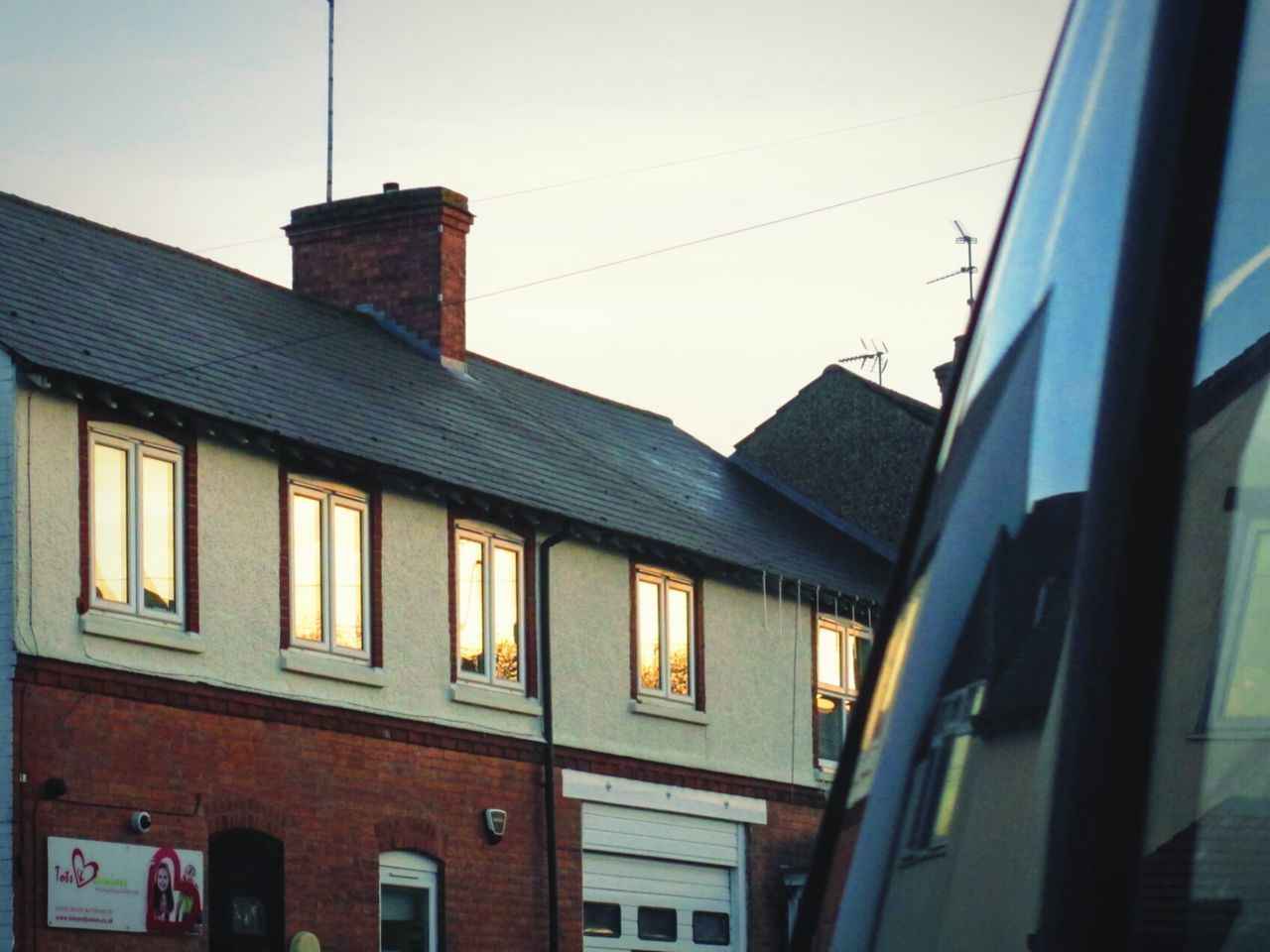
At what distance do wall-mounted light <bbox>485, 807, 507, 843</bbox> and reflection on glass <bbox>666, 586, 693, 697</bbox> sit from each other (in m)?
3.73

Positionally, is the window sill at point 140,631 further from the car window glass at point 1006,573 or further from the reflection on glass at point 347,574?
the car window glass at point 1006,573

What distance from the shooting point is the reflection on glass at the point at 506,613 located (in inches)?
900

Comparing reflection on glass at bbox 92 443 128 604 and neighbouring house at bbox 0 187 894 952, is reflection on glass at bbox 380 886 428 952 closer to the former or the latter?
neighbouring house at bbox 0 187 894 952

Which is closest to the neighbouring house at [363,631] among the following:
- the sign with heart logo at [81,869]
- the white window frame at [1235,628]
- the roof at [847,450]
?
the sign with heart logo at [81,869]

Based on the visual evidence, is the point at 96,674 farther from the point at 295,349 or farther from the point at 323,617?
the point at 295,349

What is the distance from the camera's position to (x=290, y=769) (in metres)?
19.8

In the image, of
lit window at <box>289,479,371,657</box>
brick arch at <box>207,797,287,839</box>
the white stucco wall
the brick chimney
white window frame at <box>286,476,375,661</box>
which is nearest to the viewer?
the white stucco wall

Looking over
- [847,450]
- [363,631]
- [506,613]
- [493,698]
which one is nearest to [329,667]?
Result: [363,631]

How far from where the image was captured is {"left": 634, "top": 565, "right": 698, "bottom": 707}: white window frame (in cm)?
2477

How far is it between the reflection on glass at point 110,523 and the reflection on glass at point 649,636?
7.84 m

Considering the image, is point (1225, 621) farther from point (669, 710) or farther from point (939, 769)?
point (669, 710)

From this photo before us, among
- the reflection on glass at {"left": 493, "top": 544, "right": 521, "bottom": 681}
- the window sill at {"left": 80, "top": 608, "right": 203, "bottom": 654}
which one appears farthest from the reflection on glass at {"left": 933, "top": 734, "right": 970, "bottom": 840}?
the reflection on glass at {"left": 493, "top": 544, "right": 521, "bottom": 681}

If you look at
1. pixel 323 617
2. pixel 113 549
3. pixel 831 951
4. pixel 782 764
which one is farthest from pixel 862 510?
pixel 831 951

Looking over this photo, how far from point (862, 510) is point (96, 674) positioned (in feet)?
56.0
